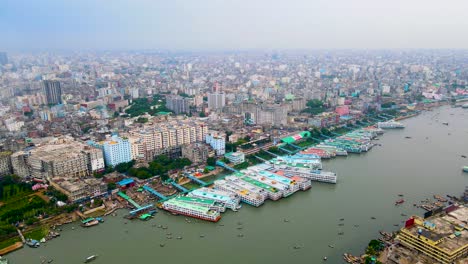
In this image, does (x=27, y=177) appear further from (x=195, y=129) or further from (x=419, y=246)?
(x=419, y=246)

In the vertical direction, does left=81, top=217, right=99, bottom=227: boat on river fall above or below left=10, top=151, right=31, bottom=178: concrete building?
below

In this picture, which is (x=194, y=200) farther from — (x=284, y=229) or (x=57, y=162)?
(x=57, y=162)

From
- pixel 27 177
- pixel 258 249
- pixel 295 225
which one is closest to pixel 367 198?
pixel 295 225

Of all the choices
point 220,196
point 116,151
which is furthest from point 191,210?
point 116,151

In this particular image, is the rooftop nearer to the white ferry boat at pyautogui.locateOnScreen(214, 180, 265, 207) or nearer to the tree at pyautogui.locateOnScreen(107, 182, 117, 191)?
the white ferry boat at pyautogui.locateOnScreen(214, 180, 265, 207)

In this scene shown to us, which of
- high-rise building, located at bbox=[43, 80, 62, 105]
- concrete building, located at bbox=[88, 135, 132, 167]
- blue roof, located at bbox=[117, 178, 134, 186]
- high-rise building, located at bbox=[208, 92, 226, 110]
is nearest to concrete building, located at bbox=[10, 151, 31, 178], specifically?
concrete building, located at bbox=[88, 135, 132, 167]

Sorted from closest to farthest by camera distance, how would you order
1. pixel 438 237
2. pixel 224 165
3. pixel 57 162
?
pixel 438 237
pixel 57 162
pixel 224 165
